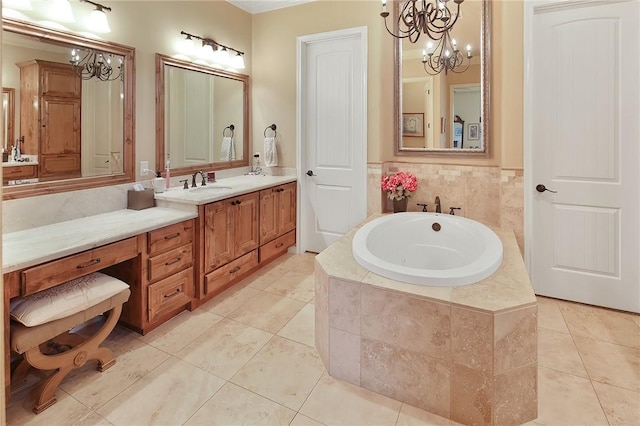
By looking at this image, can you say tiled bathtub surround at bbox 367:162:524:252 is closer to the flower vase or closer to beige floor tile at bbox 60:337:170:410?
the flower vase

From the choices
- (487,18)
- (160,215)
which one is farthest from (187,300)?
(487,18)

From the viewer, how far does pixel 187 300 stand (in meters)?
2.74

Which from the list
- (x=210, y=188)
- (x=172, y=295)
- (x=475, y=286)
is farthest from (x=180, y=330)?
(x=475, y=286)

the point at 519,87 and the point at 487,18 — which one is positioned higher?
the point at 487,18

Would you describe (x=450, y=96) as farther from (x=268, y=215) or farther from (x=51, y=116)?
(x=51, y=116)

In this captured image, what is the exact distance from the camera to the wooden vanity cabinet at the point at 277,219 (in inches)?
141

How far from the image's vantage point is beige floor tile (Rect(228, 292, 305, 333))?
2.64 m

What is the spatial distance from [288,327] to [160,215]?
1.21 m

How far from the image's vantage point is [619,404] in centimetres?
Answer: 183

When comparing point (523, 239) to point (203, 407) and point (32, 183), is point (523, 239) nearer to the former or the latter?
point (203, 407)

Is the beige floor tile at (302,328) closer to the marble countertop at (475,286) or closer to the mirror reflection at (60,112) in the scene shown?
the marble countertop at (475,286)

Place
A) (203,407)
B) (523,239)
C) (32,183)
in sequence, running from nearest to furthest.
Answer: (203,407), (32,183), (523,239)

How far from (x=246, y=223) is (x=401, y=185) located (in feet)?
4.89

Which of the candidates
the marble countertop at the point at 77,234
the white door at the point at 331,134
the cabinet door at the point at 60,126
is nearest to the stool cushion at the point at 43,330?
the marble countertop at the point at 77,234
